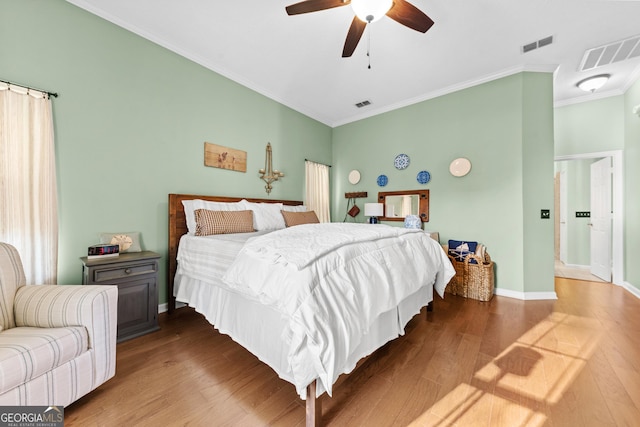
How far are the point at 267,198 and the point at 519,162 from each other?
11.6 ft

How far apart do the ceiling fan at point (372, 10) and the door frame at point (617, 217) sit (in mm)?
3947

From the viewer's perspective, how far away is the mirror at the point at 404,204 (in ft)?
12.6

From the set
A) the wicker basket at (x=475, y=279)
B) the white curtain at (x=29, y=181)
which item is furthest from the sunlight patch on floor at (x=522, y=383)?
the white curtain at (x=29, y=181)

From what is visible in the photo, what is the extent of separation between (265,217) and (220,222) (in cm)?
67

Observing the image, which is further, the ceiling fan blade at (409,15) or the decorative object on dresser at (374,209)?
the decorative object on dresser at (374,209)

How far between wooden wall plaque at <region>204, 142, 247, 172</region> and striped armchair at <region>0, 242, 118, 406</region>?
191 centimetres

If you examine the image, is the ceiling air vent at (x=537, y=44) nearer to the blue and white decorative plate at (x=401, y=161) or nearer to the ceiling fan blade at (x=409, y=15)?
the ceiling fan blade at (x=409, y=15)

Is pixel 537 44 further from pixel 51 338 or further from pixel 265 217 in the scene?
pixel 51 338

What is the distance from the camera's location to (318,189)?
15.3ft

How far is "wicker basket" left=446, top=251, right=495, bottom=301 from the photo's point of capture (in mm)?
2990

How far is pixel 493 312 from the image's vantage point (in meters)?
2.63

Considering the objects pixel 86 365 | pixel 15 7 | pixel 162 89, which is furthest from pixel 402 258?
pixel 15 7

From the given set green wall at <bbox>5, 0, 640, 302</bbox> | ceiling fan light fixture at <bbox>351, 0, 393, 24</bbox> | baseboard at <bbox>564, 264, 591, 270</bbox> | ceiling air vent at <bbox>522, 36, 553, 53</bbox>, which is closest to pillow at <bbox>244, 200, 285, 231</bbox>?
green wall at <bbox>5, 0, 640, 302</bbox>

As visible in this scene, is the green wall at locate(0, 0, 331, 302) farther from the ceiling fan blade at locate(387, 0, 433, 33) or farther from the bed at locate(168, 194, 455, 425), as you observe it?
the ceiling fan blade at locate(387, 0, 433, 33)
